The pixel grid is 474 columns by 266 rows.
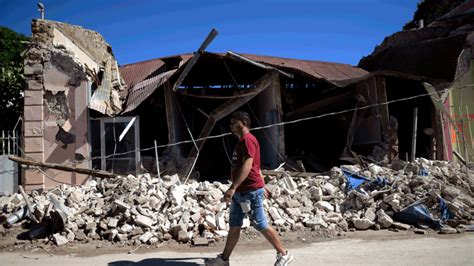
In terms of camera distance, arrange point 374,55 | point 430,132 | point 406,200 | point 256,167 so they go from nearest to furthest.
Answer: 1. point 256,167
2. point 406,200
3. point 430,132
4. point 374,55

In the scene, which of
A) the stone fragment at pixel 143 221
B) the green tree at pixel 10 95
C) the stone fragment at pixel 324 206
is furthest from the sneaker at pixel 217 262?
the green tree at pixel 10 95

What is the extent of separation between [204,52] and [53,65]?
3931 mm

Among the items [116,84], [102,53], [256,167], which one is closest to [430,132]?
[256,167]

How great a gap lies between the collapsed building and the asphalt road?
10.2 ft

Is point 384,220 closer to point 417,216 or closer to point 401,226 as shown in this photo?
point 401,226

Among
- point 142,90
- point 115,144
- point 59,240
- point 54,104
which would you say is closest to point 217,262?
Result: point 59,240

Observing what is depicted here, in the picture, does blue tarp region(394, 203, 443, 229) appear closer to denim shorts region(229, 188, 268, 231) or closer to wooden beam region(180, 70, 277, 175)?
denim shorts region(229, 188, 268, 231)

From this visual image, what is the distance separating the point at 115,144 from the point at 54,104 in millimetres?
1819

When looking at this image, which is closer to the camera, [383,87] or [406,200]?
[406,200]

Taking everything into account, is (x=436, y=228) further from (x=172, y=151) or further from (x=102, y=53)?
(x=102, y=53)

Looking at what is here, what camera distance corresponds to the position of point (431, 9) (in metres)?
23.5

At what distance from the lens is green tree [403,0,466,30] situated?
2124cm

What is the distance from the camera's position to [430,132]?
10.2m

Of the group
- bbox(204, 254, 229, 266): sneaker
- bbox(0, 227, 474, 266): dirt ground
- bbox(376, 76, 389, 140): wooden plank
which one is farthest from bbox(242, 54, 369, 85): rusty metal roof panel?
bbox(204, 254, 229, 266): sneaker
